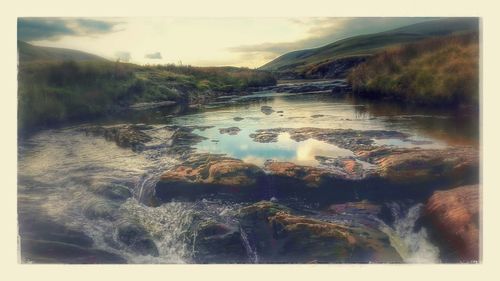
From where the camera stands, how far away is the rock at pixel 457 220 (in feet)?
16.4

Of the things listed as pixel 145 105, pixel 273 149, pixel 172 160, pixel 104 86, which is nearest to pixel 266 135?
pixel 273 149

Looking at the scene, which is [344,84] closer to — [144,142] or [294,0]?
[294,0]

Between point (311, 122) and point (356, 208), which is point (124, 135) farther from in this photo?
point (356, 208)

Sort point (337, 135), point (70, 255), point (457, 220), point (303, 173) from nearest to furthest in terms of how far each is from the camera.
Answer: point (457, 220), point (70, 255), point (303, 173), point (337, 135)

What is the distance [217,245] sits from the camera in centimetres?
508

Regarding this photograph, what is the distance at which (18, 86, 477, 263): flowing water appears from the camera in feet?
16.8

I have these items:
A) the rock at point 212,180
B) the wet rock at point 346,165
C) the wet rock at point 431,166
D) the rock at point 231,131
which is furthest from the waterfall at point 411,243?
the rock at point 231,131

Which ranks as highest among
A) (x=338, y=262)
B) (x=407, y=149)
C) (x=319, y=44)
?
(x=319, y=44)

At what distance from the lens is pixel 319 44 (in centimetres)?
538

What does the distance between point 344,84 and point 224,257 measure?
228cm

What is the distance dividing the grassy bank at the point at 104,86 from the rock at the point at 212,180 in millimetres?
854

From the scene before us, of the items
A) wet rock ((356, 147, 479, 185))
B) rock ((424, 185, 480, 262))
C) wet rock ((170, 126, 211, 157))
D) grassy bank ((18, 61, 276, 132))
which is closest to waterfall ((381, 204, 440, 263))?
rock ((424, 185, 480, 262))

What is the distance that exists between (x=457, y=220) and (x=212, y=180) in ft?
8.26
